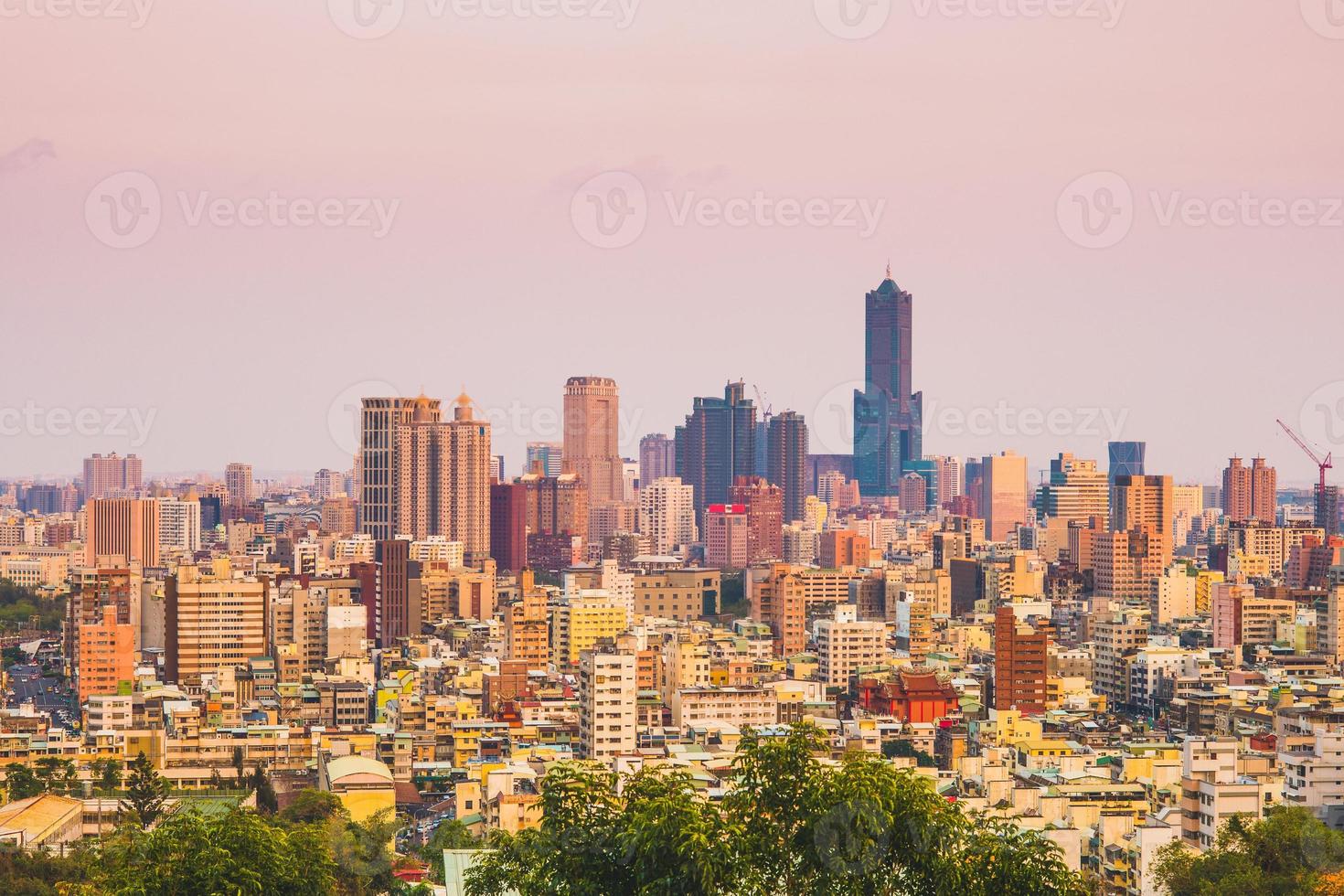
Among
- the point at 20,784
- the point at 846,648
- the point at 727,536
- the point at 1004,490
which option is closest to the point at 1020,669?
the point at 846,648

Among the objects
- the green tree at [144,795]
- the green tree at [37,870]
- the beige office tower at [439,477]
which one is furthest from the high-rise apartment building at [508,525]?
the green tree at [37,870]

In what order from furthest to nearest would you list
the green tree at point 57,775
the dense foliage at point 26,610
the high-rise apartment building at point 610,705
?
the dense foliage at point 26,610
the high-rise apartment building at point 610,705
the green tree at point 57,775

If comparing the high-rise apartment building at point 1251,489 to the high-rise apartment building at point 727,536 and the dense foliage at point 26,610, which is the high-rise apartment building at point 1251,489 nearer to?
the high-rise apartment building at point 727,536

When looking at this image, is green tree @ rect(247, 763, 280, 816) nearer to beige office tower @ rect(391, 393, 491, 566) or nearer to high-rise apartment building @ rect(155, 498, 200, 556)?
beige office tower @ rect(391, 393, 491, 566)

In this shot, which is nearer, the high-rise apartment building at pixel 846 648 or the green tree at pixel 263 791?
the green tree at pixel 263 791

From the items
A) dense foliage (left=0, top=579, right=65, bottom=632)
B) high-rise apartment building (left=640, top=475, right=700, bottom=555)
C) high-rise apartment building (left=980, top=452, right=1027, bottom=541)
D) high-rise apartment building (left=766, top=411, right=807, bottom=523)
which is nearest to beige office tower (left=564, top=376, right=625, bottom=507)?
high-rise apartment building (left=640, top=475, right=700, bottom=555)
